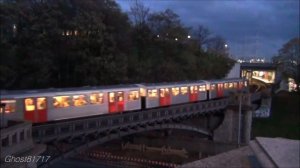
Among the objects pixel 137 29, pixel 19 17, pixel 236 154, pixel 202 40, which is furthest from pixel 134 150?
pixel 202 40

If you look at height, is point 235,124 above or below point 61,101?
below

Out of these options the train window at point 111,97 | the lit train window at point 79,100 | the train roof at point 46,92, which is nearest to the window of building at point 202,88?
the train roof at point 46,92

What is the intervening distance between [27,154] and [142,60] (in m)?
33.4

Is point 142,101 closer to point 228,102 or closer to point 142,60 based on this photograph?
point 228,102

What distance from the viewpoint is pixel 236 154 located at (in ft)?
44.8

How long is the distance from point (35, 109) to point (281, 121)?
39077mm

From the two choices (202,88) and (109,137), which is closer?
(109,137)

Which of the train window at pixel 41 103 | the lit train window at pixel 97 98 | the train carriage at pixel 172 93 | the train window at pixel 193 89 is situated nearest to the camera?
the train window at pixel 41 103

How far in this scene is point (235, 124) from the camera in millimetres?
46062

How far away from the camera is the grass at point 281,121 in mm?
51713

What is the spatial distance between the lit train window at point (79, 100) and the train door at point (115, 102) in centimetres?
258

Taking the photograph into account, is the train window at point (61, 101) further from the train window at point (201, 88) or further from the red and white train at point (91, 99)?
the train window at point (201, 88)

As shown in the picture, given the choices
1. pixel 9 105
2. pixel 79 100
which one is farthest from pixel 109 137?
pixel 9 105

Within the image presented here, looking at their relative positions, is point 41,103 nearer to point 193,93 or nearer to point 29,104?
point 29,104
